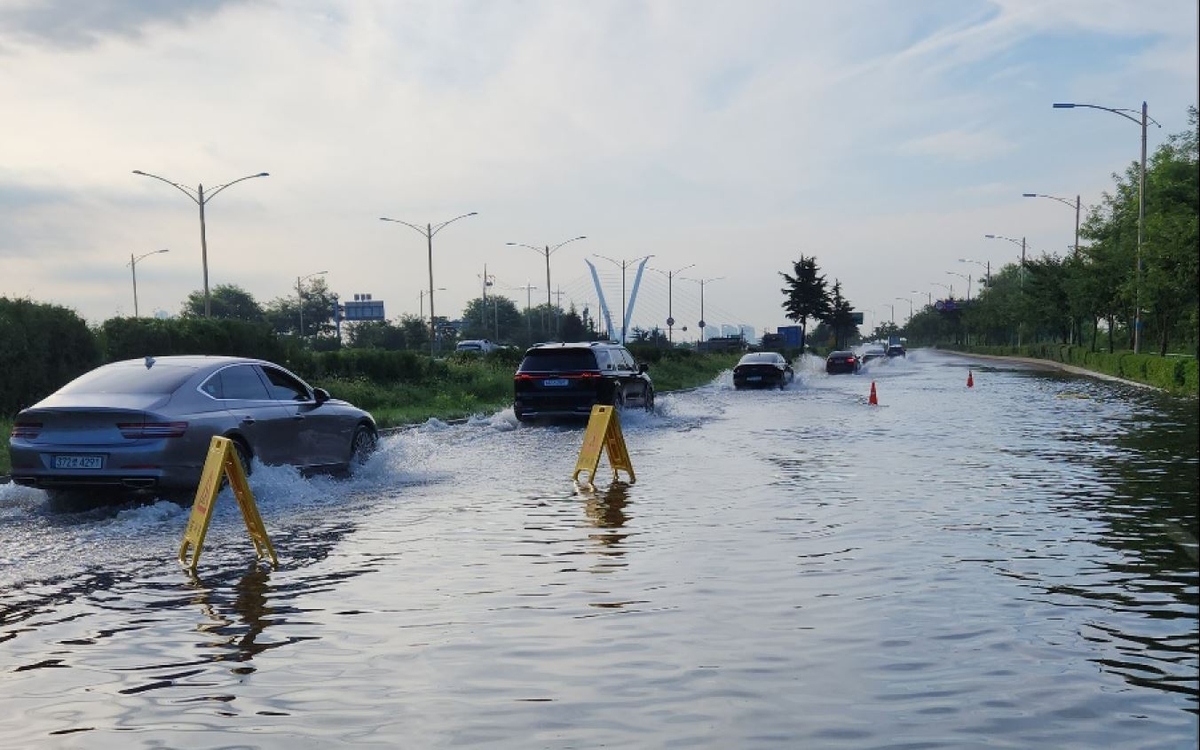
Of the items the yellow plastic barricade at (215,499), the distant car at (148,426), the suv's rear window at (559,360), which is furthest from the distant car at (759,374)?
the yellow plastic barricade at (215,499)

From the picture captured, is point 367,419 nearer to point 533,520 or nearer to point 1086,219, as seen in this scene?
point 533,520

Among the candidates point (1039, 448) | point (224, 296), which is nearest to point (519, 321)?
point (224, 296)

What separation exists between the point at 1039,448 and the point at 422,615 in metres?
13.8

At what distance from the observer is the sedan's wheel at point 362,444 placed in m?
15.4

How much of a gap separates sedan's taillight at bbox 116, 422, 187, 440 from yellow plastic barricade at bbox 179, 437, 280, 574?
2.18 meters

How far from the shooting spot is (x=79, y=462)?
451 inches

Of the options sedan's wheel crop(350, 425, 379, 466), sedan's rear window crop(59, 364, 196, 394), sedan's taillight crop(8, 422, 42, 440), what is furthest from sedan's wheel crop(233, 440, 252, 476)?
sedan's wheel crop(350, 425, 379, 466)

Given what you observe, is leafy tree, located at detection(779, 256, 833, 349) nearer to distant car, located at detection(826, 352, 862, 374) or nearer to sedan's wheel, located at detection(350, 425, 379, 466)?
distant car, located at detection(826, 352, 862, 374)

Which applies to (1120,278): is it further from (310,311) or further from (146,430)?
(310,311)

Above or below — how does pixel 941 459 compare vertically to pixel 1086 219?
below

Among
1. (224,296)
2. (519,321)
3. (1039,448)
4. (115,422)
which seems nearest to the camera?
(115,422)

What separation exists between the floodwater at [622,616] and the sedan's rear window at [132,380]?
1196mm

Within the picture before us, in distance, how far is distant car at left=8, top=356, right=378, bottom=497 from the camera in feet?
37.5

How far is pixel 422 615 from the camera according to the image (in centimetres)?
754
